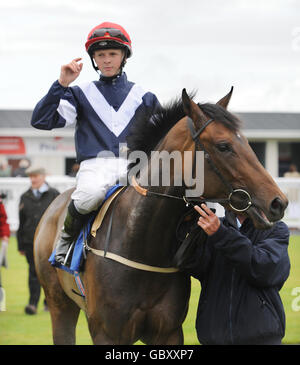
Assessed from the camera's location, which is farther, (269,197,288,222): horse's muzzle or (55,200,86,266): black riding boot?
(55,200,86,266): black riding boot

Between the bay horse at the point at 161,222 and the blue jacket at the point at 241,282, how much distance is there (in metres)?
0.17

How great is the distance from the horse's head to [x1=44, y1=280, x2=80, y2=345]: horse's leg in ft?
6.31

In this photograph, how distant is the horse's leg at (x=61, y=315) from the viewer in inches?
181

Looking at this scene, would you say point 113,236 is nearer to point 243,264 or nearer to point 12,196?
point 243,264

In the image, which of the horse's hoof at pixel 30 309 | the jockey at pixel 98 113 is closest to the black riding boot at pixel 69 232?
the jockey at pixel 98 113

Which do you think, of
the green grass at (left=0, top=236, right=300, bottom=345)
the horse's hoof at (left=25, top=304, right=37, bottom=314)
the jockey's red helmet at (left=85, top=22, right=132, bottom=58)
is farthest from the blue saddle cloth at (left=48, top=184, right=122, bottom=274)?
the horse's hoof at (left=25, top=304, right=37, bottom=314)

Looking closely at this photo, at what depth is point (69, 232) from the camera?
3865mm

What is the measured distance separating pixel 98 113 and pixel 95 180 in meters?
0.46

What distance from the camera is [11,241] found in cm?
1491

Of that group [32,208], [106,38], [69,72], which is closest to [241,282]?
[69,72]

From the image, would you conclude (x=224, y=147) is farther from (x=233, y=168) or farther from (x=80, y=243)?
(x=80, y=243)

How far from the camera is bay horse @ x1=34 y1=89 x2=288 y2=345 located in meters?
3.08

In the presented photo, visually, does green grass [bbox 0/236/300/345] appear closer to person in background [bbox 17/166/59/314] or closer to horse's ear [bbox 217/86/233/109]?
person in background [bbox 17/166/59/314]
